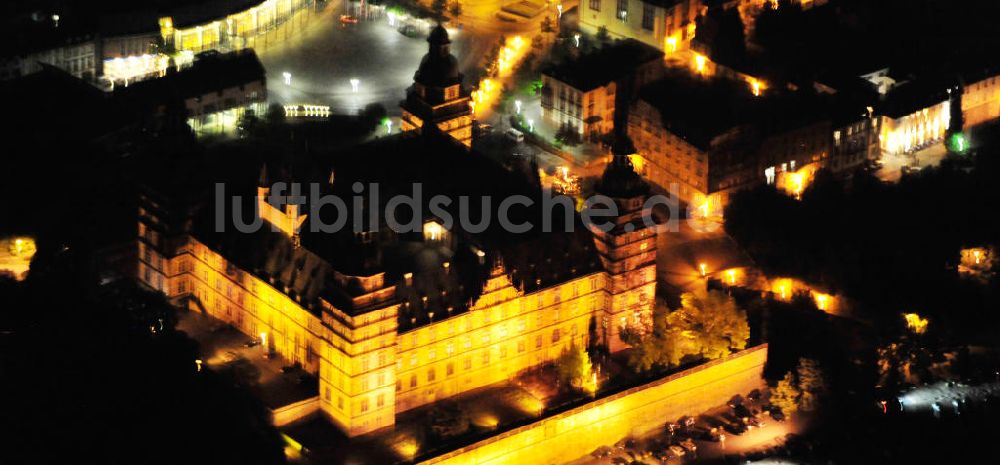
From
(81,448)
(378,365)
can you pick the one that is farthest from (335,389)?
(81,448)

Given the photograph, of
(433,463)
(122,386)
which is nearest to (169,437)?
(122,386)

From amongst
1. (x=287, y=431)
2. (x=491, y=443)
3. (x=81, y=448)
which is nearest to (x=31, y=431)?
(x=81, y=448)

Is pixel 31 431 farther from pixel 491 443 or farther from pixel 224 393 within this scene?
pixel 491 443

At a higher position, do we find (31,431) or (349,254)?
(349,254)

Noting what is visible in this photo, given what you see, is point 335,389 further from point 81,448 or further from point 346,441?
point 81,448

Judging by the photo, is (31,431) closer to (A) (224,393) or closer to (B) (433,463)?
(A) (224,393)
